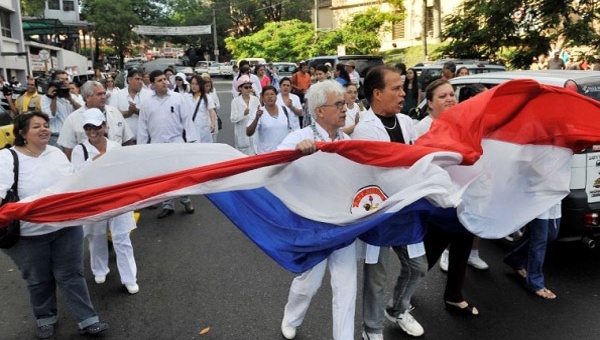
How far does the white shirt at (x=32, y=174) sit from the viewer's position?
11.8 feet

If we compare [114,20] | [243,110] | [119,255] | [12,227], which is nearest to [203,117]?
[243,110]

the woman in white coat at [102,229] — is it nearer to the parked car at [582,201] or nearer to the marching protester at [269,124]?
the marching protester at [269,124]

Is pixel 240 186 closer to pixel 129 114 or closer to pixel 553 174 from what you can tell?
pixel 553 174

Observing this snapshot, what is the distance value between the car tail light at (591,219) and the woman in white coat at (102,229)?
407 centimetres

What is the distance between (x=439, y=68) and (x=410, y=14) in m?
24.4

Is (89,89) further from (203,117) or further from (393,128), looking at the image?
(393,128)

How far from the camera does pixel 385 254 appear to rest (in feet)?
11.3

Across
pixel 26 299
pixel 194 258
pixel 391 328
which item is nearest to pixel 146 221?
pixel 194 258

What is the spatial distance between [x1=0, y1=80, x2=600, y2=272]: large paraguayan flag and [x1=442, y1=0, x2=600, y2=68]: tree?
13553 millimetres

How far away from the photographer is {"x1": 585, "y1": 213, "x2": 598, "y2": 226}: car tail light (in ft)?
14.9

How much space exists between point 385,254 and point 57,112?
6.42 m

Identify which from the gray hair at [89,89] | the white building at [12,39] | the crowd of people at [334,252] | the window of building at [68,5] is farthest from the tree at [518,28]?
the window of building at [68,5]

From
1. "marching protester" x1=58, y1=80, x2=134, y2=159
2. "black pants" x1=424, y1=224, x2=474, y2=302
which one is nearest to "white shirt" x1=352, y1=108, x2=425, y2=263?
"black pants" x1=424, y1=224, x2=474, y2=302

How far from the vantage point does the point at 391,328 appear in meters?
3.99
